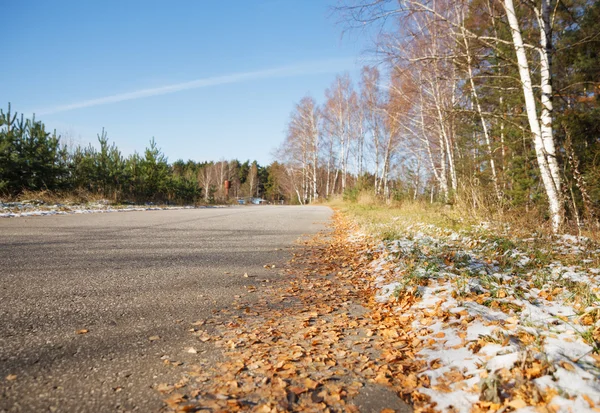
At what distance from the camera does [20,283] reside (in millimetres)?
3453

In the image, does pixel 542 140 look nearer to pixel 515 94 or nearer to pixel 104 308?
pixel 515 94

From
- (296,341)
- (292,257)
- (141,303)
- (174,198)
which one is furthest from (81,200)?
(296,341)

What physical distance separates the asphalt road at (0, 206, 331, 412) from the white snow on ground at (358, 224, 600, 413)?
5.29 feet

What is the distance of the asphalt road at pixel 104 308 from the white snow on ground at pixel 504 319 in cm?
161

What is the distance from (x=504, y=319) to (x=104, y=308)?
3.27 meters

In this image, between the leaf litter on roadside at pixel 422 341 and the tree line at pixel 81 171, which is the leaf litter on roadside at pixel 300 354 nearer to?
the leaf litter on roadside at pixel 422 341

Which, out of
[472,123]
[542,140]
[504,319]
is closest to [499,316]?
[504,319]

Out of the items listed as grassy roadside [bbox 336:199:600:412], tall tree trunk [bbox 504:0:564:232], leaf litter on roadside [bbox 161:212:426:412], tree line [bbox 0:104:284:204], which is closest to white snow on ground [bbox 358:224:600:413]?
grassy roadside [bbox 336:199:600:412]

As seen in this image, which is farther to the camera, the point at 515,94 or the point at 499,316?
the point at 515,94

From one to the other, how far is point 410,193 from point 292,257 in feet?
41.0

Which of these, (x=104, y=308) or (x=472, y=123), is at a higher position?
(x=472, y=123)

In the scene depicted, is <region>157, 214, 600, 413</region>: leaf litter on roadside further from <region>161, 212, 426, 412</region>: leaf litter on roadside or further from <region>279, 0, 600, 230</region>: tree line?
<region>279, 0, 600, 230</region>: tree line

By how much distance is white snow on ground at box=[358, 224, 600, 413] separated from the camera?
5.79ft

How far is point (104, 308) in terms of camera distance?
295 cm
